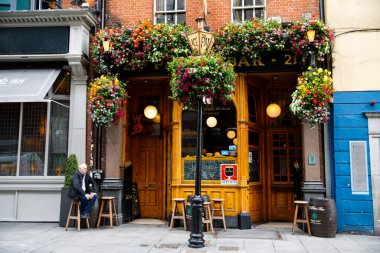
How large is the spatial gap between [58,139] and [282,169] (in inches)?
264

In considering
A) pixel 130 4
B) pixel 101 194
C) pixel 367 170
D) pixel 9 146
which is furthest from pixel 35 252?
pixel 367 170

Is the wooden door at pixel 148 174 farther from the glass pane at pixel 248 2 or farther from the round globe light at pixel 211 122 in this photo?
the glass pane at pixel 248 2

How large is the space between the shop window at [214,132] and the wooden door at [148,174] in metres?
1.74

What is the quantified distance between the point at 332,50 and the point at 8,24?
8834mm

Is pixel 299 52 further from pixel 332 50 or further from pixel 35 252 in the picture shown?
pixel 35 252

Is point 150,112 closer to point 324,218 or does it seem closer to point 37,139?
point 37,139

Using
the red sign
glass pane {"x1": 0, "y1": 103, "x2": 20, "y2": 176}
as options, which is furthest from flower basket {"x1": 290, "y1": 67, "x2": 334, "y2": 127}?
glass pane {"x1": 0, "y1": 103, "x2": 20, "y2": 176}

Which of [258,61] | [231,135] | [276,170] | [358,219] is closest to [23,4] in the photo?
[258,61]

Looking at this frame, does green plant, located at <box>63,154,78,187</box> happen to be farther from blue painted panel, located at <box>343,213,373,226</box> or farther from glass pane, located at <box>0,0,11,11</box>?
blue painted panel, located at <box>343,213,373,226</box>

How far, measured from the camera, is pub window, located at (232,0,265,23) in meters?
10.8

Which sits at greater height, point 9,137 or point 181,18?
point 181,18

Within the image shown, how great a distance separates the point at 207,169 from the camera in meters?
10.5

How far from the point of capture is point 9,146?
1132 centimetres

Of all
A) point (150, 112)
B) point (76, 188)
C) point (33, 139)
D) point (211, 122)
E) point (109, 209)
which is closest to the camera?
point (76, 188)
